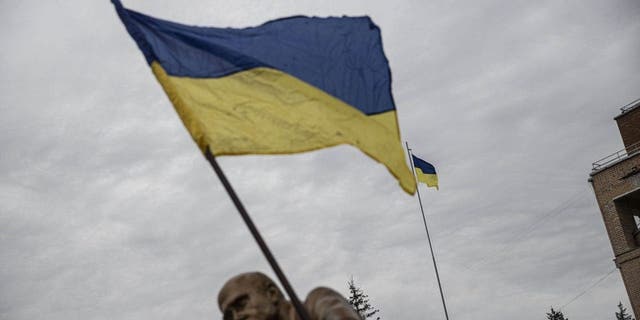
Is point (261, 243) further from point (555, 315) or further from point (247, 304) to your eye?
point (555, 315)

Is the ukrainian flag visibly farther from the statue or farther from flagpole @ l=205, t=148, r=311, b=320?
the statue

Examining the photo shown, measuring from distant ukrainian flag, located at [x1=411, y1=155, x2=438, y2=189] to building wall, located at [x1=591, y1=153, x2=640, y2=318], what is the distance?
10.7m

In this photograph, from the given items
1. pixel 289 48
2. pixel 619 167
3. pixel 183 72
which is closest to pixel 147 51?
pixel 183 72

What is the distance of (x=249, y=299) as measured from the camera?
14.9ft

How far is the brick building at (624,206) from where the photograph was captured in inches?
1181

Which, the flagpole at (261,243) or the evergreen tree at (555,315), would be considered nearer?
the flagpole at (261,243)

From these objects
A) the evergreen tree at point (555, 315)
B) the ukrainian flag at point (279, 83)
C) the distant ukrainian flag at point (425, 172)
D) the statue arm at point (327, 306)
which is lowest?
the evergreen tree at point (555, 315)

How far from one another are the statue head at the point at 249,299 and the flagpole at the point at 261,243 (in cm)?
41

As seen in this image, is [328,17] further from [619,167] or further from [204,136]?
[619,167]

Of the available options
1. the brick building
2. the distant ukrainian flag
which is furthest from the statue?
the brick building

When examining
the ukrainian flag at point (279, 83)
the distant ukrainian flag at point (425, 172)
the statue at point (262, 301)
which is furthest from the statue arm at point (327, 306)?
the distant ukrainian flag at point (425, 172)

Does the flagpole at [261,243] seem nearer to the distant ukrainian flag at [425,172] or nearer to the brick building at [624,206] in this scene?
the distant ukrainian flag at [425,172]

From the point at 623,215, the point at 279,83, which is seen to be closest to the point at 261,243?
the point at 279,83

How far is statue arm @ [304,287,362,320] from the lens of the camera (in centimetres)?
436
